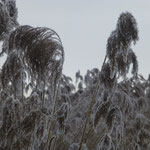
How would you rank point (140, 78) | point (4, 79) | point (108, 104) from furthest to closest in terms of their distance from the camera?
1. point (140, 78)
2. point (108, 104)
3. point (4, 79)

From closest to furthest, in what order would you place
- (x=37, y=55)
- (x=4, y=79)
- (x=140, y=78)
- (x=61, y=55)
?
(x=37, y=55) < (x=4, y=79) < (x=61, y=55) < (x=140, y=78)

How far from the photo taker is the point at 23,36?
1.32m

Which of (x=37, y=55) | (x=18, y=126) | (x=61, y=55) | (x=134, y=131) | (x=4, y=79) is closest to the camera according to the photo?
(x=37, y=55)

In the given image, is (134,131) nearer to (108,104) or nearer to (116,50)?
(108,104)

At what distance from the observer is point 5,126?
1527 millimetres

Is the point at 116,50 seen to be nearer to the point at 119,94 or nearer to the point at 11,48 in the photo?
the point at 11,48

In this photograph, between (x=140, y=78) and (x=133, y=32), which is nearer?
(x=133, y=32)

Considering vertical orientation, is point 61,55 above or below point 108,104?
above

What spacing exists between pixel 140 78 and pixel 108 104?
225cm

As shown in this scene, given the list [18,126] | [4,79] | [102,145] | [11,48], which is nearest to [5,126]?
[18,126]

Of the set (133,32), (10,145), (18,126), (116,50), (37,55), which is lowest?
(10,145)

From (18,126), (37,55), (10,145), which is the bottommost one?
(10,145)

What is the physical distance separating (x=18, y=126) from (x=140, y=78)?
8.63 feet

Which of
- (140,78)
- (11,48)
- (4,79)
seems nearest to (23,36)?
(11,48)
